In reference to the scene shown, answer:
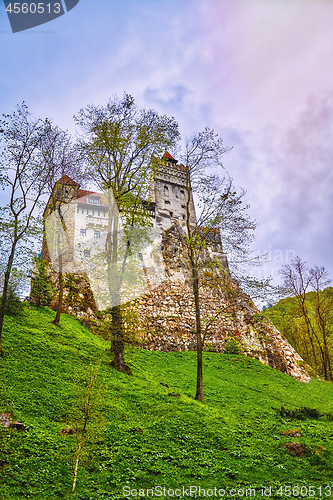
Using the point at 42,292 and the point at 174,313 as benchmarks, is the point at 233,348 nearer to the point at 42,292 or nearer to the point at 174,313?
the point at 174,313

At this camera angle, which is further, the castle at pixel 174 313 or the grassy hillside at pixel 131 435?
the castle at pixel 174 313

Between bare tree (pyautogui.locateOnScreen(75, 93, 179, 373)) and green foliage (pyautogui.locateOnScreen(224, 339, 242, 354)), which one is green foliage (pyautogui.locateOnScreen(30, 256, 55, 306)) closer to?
bare tree (pyautogui.locateOnScreen(75, 93, 179, 373))

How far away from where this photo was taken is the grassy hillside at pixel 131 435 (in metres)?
6.07

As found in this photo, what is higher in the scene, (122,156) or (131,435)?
(122,156)

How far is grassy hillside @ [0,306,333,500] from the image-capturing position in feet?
19.9

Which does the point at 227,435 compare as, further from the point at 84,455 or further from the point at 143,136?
the point at 143,136

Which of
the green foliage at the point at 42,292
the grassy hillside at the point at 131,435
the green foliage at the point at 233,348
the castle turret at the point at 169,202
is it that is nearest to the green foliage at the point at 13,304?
the grassy hillside at the point at 131,435

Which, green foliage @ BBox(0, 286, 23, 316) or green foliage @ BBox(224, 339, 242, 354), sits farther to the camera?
green foliage @ BBox(224, 339, 242, 354)

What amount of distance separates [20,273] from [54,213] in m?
7.46

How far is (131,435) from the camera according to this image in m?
8.05

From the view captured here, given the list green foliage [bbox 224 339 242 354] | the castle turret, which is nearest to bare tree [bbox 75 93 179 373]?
green foliage [bbox 224 339 242 354]

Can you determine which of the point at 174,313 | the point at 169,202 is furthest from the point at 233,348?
the point at 169,202

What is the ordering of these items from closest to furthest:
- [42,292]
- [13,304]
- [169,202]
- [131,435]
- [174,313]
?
1. [131,435]
2. [13,304]
3. [42,292]
4. [174,313]
5. [169,202]

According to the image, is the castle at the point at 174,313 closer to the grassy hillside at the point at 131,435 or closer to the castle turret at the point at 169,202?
the grassy hillside at the point at 131,435
